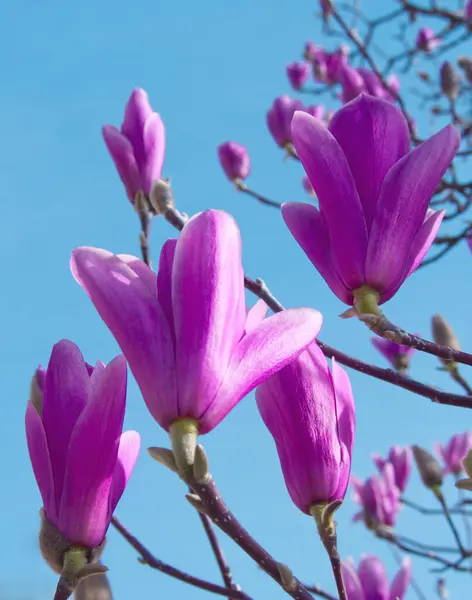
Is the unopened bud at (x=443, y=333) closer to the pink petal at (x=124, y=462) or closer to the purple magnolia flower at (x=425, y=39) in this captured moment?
the pink petal at (x=124, y=462)

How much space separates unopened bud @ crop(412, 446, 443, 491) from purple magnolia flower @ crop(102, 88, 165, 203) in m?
1.06

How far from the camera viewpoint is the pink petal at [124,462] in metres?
0.81

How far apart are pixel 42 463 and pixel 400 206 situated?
49 cm

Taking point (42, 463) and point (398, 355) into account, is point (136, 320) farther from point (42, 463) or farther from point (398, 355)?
point (398, 355)

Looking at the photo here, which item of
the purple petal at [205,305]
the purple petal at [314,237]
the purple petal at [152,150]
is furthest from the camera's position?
the purple petal at [152,150]

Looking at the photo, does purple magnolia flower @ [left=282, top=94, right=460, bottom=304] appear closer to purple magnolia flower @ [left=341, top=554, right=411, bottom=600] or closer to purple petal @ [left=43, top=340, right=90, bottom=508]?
purple petal @ [left=43, top=340, right=90, bottom=508]

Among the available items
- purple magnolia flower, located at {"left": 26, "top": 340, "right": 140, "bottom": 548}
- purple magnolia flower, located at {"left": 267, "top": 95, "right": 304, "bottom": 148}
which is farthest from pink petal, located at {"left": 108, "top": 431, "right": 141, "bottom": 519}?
purple magnolia flower, located at {"left": 267, "top": 95, "right": 304, "bottom": 148}

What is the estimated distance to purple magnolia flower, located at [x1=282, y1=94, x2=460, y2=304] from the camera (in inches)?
34.6

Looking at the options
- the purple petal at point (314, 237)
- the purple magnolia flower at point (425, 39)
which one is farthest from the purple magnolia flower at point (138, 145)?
the purple magnolia flower at point (425, 39)

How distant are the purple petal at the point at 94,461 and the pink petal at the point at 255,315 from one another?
136mm

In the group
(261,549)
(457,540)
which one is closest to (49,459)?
(261,549)

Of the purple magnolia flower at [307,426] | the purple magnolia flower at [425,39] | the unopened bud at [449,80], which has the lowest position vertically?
the purple magnolia flower at [307,426]

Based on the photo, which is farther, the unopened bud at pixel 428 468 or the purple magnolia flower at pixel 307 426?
the unopened bud at pixel 428 468

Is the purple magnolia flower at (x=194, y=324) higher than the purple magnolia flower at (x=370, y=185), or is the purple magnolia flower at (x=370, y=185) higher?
the purple magnolia flower at (x=370, y=185)
